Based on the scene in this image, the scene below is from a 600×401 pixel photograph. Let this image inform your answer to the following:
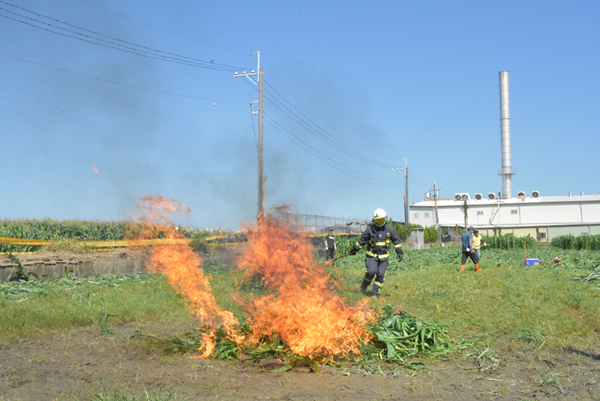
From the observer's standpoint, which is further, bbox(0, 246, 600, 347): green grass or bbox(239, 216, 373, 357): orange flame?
bbox(0, 246, 600, 347): green grass

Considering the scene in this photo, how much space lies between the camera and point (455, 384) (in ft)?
16.3

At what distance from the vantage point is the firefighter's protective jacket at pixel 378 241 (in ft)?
32.0

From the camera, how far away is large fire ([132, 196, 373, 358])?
583 centimetres

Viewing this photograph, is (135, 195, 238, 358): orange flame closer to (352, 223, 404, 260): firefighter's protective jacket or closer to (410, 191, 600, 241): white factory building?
(352, 223, 404, 260): firefighter's protective jacket

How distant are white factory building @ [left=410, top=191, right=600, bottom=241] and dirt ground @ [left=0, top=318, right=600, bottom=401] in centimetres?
6120

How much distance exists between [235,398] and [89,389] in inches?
61.1

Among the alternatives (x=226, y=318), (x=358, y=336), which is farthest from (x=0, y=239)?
Answer: (x=358, y=336)

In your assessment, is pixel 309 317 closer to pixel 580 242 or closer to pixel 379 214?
pixel 379 214

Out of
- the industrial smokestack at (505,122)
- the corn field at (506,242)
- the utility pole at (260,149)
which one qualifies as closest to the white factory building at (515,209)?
the industrial smokestack at (505,122)

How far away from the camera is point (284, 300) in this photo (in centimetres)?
614

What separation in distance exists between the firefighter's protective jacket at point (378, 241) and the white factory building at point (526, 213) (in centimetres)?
5749

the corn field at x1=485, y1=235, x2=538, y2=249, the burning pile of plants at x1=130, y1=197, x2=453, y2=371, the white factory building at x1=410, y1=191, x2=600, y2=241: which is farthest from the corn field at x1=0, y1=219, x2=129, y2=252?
the white factory building at x1=410, y1=191, x2=600, y2=241

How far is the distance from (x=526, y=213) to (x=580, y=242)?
2945 cm

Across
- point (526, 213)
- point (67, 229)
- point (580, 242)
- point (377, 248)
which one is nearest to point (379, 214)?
point (377, 248)
